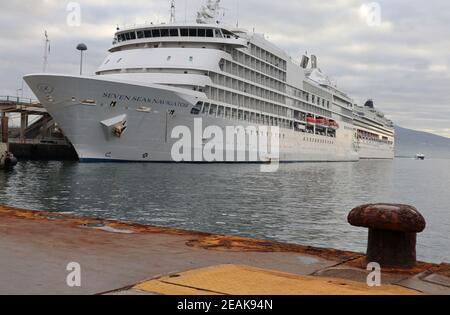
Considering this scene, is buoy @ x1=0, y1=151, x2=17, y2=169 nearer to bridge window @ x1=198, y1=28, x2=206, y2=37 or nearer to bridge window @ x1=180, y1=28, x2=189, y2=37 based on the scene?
bridge window @ x1=180, y1=28, x2=189, y2=37

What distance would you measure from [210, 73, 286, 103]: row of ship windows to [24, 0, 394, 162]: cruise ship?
0.38 ft

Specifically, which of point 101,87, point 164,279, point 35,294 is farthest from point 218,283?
point 101,87

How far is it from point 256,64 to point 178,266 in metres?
57.1

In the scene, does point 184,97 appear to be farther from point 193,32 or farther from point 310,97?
point 310,97

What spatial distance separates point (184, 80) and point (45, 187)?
2196 cm

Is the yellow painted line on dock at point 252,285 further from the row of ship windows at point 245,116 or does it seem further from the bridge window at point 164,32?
the bridge window at point 164,32

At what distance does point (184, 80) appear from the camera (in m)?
46.1

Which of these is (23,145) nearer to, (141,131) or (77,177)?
(141,131)

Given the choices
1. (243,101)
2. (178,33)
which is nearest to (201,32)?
(178,33)

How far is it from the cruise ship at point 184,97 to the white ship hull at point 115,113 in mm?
Answer: 78

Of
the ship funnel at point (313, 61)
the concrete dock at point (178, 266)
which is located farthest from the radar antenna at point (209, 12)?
the concrete dock at point (178, 266)

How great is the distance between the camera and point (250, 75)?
5944 cm

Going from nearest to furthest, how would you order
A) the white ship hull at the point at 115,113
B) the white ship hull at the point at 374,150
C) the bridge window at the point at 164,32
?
the white ship hull at the point at 115,113 < the bridge window at the point at 164,32 < the white ship hull at the point at 374,150

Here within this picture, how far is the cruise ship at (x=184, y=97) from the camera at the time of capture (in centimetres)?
4053
